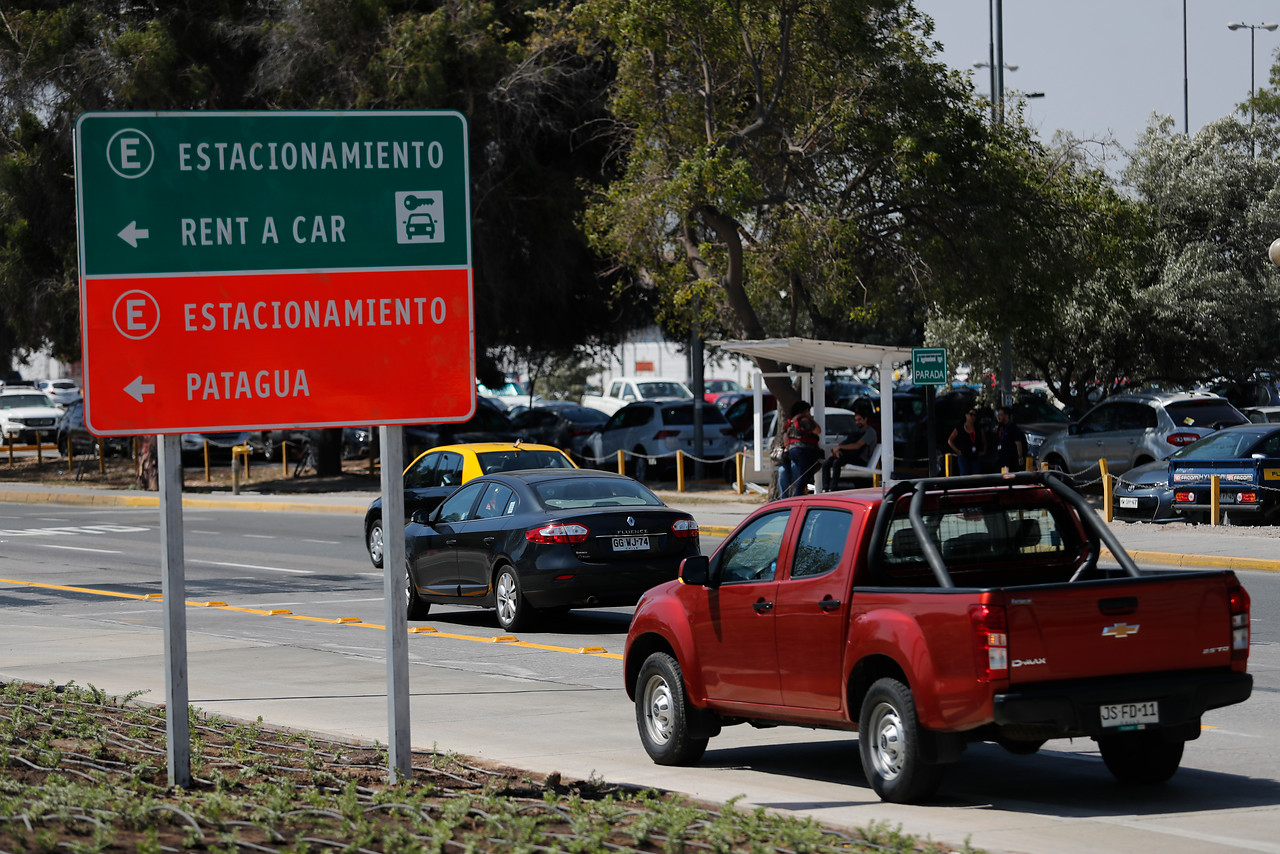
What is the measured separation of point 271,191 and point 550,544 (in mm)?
7778

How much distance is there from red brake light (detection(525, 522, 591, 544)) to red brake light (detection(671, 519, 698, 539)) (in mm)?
844

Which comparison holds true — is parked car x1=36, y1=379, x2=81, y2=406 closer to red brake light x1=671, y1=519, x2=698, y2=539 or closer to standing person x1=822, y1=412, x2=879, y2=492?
standing person x1=822, y1=412, x2=879, y2=492

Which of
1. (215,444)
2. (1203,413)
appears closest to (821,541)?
(1203,413)

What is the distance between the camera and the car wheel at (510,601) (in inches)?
593

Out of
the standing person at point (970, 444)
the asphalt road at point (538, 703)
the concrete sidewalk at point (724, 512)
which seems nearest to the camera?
the asphalt road at point (538, 703)

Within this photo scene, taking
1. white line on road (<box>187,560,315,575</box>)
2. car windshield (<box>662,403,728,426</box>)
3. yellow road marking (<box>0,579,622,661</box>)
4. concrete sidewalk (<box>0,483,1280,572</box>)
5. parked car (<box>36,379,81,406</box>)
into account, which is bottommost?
yellow road marking (<box>0,579,622,661</box>)

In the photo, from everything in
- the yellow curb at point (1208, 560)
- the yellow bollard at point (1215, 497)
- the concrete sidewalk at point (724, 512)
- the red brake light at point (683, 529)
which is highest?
the red brake light at point (683, 529)

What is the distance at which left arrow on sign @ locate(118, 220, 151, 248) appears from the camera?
721 cm

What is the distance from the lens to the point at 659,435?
117 ft

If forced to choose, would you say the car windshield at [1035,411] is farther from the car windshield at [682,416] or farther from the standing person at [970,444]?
the standing person at [970,444]

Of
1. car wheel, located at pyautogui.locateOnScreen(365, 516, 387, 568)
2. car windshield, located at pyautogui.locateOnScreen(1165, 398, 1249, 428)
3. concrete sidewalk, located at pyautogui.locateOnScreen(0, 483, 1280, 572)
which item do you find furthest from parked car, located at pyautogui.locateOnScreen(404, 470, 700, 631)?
car windshield, located at pyautogui.locateOnScreen(1165, 398, 1249, 428)

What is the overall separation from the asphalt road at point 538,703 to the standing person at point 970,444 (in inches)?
351

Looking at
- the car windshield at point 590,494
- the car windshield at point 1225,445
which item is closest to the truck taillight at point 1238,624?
the car windshield at point 590,494

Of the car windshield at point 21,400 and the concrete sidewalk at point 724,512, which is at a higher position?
the car windshield at point 21,400
